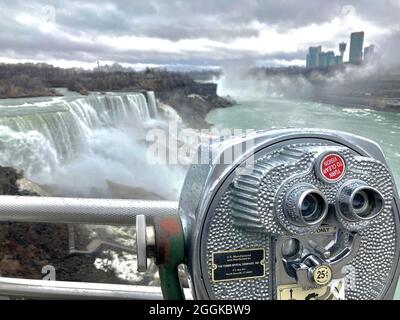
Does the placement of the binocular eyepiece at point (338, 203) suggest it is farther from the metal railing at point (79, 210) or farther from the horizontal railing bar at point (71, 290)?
the horizontal railing bar at point (71, 290)

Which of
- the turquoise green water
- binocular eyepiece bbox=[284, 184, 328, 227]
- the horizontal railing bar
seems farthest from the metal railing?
the turquoise green water

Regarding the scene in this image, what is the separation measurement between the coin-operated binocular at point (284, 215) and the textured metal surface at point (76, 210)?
0.81 ft

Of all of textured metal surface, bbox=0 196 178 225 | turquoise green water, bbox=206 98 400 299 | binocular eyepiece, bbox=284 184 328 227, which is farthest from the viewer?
turquoise green water, bbox=206 98 400 299

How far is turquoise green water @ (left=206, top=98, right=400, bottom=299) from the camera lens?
33.5 feet

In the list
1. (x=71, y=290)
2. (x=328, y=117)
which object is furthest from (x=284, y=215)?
(x=328, y=117)

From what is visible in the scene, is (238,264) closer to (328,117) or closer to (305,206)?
(305,206)

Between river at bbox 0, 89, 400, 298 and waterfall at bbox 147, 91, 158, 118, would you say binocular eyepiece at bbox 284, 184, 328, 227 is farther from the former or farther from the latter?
waterfall at bbox 147, 91, 158, 118

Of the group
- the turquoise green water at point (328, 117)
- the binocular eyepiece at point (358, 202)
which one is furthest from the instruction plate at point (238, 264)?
the turquoise green water at point (328, 117)

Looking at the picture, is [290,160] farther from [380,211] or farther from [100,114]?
[100,114]

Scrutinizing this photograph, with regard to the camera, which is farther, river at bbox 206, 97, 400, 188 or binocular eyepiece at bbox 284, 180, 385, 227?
river at bbox 206, 97, 400, 188

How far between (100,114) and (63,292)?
12.8 meters

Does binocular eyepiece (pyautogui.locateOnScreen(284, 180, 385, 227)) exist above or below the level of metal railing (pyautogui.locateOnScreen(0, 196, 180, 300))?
above

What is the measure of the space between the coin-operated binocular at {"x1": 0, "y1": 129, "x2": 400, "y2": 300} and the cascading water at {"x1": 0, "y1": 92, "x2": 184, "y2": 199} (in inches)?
315

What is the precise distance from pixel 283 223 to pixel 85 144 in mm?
11525
